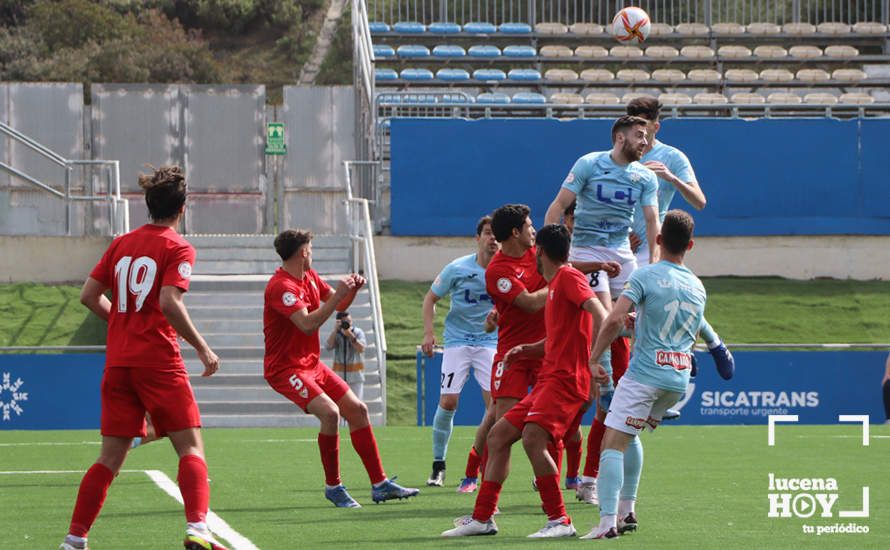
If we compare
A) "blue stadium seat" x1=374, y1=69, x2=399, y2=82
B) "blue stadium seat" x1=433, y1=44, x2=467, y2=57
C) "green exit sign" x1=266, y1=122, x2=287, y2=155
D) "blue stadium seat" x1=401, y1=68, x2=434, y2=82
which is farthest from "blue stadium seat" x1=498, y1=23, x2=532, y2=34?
"green exit sign" x1=266, y1=122, x2=287, y2=155

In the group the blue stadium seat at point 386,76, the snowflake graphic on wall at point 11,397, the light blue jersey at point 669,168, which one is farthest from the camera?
the blue stadium seat at point 386,76

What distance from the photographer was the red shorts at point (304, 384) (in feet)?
31.3

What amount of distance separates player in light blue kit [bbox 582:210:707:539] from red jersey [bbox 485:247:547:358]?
1.55 metres

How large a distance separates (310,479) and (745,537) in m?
4.56

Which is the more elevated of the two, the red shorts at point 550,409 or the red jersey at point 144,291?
the red jersey at point 144,291

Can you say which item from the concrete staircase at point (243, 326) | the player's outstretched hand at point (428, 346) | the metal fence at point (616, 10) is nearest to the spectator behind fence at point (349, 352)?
the concrete staircase at point (243, 326)

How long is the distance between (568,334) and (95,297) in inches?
105

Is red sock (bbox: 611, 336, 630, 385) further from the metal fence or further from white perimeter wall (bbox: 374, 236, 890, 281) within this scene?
the metal fence

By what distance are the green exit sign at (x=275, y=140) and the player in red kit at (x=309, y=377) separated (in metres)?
17.9

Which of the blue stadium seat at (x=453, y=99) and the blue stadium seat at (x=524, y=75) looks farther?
the blue stadium seat at (x=524, y=75)

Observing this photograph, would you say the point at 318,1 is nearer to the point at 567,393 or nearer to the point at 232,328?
the point at 232,328

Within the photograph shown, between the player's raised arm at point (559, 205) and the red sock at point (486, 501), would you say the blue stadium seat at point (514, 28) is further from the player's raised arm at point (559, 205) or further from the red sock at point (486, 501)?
the red sock at point (486, 501)

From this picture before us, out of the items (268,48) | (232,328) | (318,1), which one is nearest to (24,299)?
(232,328)

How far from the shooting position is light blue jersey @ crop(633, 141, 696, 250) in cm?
1001
